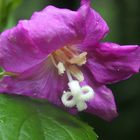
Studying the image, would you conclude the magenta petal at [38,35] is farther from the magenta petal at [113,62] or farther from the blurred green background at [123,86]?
the blurred green background at [123,86]

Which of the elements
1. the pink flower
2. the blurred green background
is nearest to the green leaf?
the pink flower

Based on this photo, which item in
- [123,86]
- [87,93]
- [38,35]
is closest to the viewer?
[38,35]

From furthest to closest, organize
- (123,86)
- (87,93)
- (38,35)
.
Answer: (123,86) → (87,93) → (38,35)

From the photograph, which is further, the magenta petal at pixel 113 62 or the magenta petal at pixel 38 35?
the magenta petal at pixel 113 62

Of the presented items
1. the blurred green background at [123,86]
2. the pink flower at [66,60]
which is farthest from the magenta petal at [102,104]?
the blurred green background at [123,86]

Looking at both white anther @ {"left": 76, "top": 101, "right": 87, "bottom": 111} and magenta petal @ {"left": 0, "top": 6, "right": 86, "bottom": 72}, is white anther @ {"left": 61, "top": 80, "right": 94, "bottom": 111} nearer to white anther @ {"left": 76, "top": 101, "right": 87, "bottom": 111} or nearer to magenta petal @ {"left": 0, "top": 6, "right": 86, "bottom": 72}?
white anther @ {"left": 76, "top": 101, "right": 87, "bottom": 111}

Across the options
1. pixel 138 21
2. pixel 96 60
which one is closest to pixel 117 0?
pixel 138 21

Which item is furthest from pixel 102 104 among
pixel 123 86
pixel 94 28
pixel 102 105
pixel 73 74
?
pixel 123 86

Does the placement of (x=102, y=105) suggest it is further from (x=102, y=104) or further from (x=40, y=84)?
(x=40, y=84)

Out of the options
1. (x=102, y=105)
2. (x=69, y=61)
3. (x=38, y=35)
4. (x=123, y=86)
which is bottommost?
(x=123, y=86)
